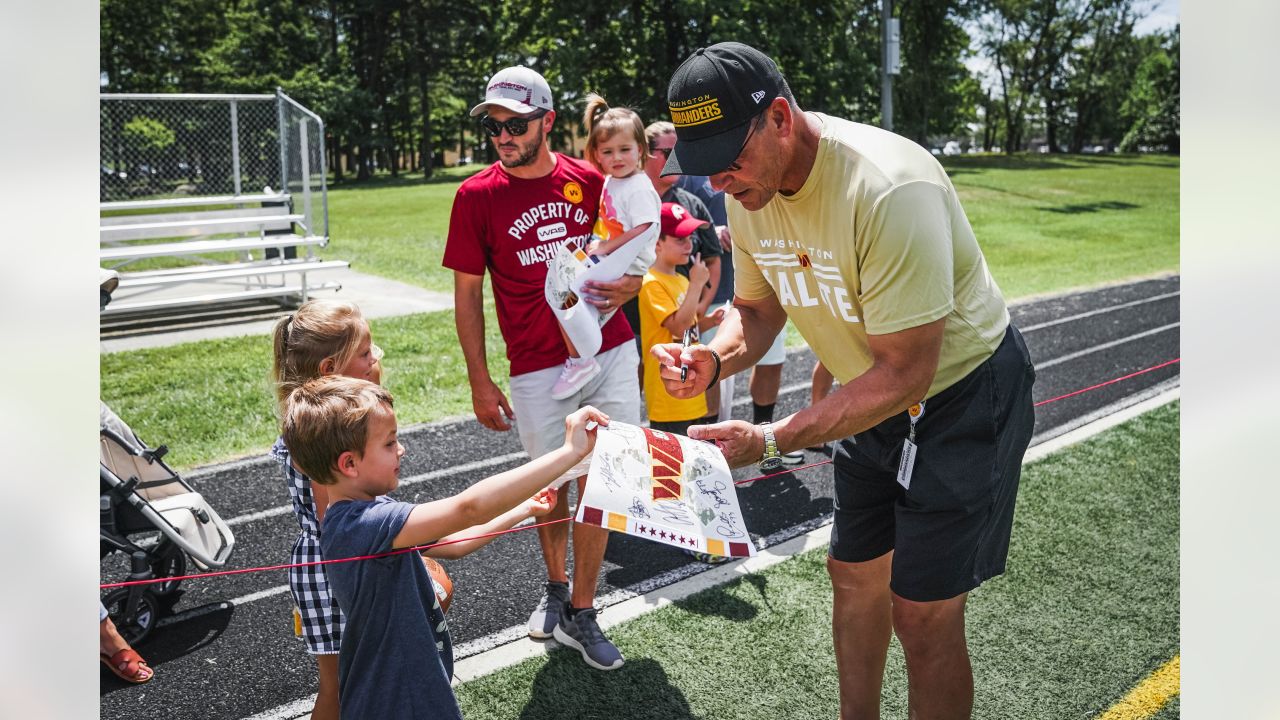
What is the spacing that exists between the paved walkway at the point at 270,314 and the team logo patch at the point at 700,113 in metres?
9.65

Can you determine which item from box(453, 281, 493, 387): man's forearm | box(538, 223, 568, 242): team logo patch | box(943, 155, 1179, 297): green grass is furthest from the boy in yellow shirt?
box(943, 155, 1179, 297): green grass

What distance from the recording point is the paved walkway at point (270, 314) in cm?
1089

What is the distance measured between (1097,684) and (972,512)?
1.64m

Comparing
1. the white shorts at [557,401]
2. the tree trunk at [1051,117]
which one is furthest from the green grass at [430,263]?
the tree trunk at [1051,117]

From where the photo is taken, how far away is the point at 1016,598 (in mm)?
4539

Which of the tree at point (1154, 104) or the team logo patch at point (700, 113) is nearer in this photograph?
the team logo patch at point (700, 113)

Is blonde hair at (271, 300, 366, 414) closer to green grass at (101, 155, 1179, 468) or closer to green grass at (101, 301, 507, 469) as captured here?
green grass at (101, 155, 1179, 468)

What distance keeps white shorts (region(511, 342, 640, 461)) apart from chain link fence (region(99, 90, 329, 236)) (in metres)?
9.90

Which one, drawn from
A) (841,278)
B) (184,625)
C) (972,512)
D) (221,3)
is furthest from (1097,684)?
(221,3)

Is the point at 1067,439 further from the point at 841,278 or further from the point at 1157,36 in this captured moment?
the point at 1157,36

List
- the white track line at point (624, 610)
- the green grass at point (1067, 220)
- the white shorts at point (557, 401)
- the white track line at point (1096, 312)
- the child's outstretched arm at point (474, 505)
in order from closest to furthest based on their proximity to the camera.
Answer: the child's outstretched arm at point (474, 505)
the white track line at point (624, 610)
the white shorts at point (557, 401)
the white track line at point (1096, 312)
the green grass at point (1067, 220)

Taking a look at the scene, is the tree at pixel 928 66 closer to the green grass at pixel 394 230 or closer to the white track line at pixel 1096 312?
the green grass at pixel 394 230

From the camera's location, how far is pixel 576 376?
4.11 meters

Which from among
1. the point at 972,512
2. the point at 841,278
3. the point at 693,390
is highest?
the point at 841,278
